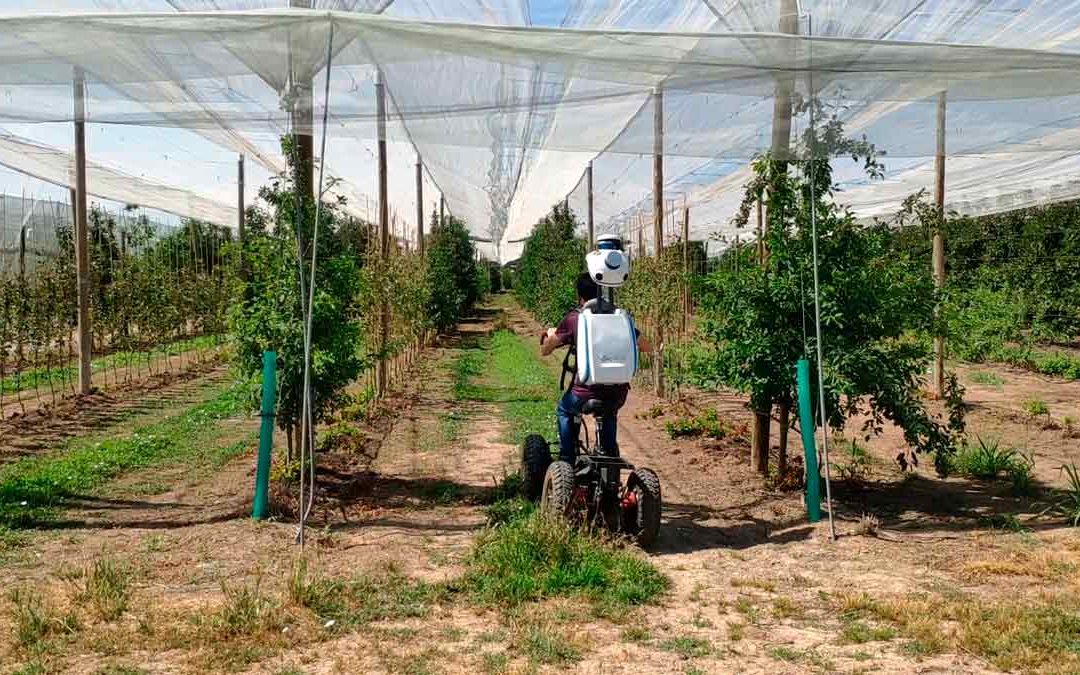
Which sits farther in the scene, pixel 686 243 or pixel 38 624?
pixel 686 243

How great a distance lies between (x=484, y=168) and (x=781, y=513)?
11.3m

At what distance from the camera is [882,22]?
5410mm

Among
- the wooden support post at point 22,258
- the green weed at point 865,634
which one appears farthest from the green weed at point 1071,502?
the wooden support post at point 22,258

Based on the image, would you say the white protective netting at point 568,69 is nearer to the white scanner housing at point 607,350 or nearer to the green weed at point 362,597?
the white scanner housing at point 607,350

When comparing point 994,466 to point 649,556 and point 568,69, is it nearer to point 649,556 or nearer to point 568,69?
point 649,556

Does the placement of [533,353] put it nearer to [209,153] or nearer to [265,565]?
[209,153]

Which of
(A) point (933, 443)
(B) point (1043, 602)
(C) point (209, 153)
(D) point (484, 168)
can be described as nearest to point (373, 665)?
(B) point (1043, 602)

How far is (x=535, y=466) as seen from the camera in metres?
5.99

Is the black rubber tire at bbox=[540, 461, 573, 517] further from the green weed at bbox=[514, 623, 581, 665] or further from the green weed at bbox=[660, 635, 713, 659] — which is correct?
the green weed at bbox=[660, 635, 713, 659]

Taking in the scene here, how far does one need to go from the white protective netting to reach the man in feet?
4.72

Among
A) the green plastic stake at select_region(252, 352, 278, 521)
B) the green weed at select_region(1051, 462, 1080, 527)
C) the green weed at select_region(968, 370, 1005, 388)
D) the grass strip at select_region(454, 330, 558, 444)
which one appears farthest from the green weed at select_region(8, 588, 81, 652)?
the green weed at select_region(968, 370, 1005, 388)

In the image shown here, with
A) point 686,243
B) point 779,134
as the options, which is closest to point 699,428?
point 779,134

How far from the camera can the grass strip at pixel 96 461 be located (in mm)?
6309

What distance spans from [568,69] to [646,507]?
8.62 ft
